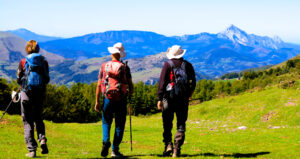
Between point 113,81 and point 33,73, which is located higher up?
point 33,73

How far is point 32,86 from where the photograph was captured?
919 centimetres

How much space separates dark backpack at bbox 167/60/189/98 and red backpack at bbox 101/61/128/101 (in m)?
1.66

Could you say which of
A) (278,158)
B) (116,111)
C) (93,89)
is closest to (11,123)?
(116,111)

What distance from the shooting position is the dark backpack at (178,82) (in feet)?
32.1

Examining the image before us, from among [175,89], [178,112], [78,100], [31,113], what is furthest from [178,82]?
[78,100]

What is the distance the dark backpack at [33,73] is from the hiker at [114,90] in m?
1.96

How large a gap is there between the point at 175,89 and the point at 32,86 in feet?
15.6

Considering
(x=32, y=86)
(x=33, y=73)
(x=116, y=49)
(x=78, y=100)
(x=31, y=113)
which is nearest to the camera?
(x=32, y=86)

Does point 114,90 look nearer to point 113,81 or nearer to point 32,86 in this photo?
point 113,81

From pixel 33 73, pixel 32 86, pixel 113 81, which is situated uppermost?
pixel 33 73

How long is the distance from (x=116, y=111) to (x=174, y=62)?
2660 mm

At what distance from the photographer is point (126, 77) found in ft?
31.9

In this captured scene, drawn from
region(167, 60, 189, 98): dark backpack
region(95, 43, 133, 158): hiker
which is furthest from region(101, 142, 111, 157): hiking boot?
region(167, 60, 189, 98): dark backpack

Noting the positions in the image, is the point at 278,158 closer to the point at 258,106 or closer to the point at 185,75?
the point at 185,75
